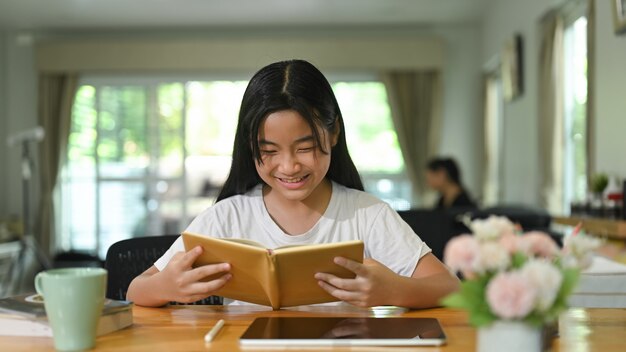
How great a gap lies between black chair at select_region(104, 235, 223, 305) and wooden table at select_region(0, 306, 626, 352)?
0.24m

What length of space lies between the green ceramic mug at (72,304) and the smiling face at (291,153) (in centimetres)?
57

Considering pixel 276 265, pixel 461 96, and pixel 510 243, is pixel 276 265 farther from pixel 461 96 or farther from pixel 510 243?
pixel 461 96

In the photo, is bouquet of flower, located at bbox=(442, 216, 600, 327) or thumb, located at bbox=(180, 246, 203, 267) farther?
thumb, located at bbox=(180, 246, 203, 267)

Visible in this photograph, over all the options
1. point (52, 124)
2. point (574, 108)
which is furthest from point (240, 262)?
point (52, 124)

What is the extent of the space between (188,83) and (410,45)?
2443mm

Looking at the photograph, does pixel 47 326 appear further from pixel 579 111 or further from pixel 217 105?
pixel 217 105

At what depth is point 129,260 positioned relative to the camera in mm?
1696

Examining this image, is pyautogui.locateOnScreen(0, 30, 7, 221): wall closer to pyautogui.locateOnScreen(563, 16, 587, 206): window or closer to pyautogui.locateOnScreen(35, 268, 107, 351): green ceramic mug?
pyautogui.locateOnScreen(563, 16, 587, 206): window

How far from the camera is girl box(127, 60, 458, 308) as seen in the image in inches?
53.9

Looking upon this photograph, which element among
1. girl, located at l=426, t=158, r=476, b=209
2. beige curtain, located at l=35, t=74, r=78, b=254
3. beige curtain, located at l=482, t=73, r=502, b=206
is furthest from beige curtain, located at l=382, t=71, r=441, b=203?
beige curtain, located at l=35, t=74, r=78, b=254

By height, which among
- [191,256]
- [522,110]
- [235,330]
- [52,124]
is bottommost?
[235,330]

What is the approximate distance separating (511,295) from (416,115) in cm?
748

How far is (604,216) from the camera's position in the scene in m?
3.50

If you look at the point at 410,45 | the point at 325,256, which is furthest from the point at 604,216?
the point at 410,45
